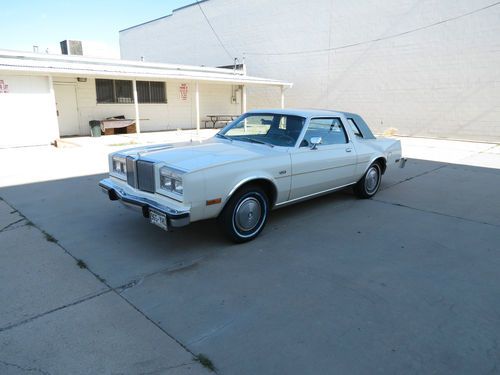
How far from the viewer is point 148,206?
3.90 metres

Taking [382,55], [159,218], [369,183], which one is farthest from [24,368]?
[382,55]

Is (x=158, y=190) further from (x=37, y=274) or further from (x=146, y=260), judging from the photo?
(x=37, y=274)

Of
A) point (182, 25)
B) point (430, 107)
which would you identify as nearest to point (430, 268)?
point (430, 107)

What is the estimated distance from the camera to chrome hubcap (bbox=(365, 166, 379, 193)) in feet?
20.8

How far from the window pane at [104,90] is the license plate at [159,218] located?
50.1ft

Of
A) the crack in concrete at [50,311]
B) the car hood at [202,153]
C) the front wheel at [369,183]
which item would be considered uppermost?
the car hood at [202,153]

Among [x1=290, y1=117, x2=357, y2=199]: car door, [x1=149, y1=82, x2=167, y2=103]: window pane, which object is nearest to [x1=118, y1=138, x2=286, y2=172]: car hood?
[x1=290, y1=117, x2=357, y2=199]: car door

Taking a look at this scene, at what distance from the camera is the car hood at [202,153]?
395 cm

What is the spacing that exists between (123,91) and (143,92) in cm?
111

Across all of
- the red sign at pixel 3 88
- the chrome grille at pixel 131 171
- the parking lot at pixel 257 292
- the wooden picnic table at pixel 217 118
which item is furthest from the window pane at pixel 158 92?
the chrome grille at pixel 131 171

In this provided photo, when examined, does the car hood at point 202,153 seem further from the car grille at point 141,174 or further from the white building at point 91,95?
the white building at point 91,95

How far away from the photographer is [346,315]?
3000 millimetres

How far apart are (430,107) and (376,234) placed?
14.0 metres

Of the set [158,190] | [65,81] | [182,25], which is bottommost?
[158,190]
